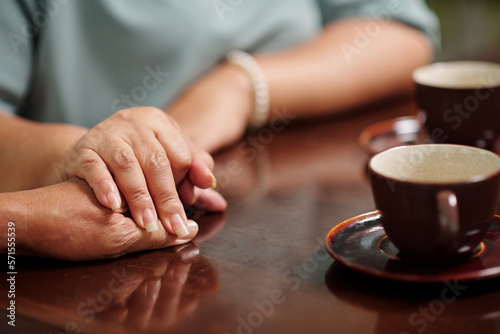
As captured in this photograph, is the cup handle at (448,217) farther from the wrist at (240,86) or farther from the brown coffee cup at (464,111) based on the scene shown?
the wrist at (240,86)

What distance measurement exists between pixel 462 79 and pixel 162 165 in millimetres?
497

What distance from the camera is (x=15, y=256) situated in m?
0.58

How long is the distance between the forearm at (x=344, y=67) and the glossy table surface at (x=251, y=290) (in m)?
0.38

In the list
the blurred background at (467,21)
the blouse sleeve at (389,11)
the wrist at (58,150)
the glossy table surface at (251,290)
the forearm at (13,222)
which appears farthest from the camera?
the blurred background at (467,21)

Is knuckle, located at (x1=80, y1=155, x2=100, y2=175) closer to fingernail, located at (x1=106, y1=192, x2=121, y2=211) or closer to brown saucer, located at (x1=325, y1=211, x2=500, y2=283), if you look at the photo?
fingernail, located at (x1=106, y1=192, x2=121, y2=211)

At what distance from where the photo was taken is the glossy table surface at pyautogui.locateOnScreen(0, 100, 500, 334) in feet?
1.45

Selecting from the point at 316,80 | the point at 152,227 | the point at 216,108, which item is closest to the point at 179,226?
the point at 152,227

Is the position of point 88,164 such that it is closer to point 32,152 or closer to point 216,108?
point 32,152

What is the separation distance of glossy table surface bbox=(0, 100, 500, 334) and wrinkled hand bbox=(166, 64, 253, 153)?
0.74ft

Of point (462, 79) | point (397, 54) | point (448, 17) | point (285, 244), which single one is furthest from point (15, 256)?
point (448, 17)

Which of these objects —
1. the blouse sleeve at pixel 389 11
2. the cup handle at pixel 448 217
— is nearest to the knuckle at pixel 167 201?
the cup handle at pixel 448 217

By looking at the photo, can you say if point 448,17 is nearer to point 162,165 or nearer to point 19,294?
point 162,165

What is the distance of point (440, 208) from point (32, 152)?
48 cm

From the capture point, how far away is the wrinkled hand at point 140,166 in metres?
0.59
